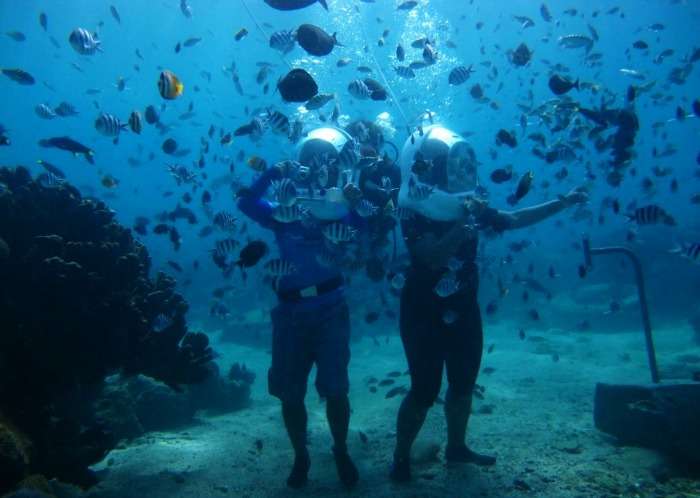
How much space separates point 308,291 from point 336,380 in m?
1.07

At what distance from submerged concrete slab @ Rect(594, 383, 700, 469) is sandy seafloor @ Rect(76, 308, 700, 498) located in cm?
21

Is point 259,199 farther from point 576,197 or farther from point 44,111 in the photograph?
point 44,111

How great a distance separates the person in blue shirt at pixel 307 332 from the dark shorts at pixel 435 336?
0.79m

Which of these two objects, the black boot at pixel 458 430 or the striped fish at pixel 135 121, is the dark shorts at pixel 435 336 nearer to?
the black boot at pixel 458 430

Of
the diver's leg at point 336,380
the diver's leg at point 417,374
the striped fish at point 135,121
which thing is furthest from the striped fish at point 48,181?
the diver's leg at point 417,374

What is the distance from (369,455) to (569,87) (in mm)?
6436

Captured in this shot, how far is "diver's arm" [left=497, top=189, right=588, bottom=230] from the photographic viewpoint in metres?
5.45

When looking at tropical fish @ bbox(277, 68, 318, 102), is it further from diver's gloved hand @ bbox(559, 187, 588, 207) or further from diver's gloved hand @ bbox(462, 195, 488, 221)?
diver's gloved hand @ bbox(559, 187, 588, 207)

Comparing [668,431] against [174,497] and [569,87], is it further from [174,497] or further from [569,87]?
[174,497]

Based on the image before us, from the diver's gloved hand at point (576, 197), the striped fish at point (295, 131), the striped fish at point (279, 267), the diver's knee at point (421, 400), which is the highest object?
the striped fish at point (295, 131)

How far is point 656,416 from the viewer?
5824mm

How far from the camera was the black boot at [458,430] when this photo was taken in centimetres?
560

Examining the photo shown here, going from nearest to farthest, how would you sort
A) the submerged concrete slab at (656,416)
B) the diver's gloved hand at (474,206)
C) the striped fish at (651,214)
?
the diver's gloved hand at (474,206), the submerged concrete slab at (656,416), the striped fish at (651,214)

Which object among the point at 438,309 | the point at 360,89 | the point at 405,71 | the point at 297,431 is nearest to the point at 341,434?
the point at 297,431
